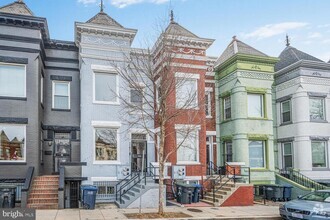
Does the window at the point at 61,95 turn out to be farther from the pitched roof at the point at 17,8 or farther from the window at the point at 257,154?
the window at the point at 257,154

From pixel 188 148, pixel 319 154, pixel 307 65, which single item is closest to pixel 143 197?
pixel 188 148

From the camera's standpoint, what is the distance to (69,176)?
17.6 metres

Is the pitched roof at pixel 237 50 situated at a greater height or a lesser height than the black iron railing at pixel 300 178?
greater

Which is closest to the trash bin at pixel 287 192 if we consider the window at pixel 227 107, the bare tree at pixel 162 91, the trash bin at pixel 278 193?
the trash bin at pixel 278 193

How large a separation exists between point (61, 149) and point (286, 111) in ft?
47.7

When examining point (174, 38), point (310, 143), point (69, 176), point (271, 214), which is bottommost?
point (271, 214)

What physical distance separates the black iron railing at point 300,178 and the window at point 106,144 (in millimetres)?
11034

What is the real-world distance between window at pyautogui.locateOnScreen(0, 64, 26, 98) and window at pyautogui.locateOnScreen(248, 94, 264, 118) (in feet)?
42.9

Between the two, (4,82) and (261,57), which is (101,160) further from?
(261,57)

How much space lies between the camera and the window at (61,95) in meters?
20.2

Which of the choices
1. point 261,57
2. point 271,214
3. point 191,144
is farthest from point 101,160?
point 261,57

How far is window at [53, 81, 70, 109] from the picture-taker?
2023cm

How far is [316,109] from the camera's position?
22.5 meters

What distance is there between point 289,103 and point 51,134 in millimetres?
15072
